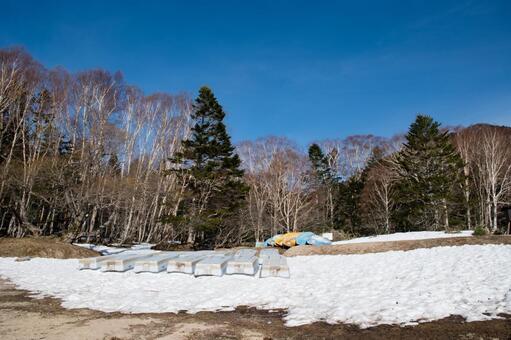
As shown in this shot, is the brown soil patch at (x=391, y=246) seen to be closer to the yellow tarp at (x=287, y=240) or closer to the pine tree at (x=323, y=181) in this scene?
the yellow tarp at (x=287, y=240)

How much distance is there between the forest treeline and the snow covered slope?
9228mm

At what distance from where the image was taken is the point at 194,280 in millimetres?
8438

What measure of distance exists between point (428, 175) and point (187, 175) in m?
18.4

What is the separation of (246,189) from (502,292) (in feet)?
Result: 52.1

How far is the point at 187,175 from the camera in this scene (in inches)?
844

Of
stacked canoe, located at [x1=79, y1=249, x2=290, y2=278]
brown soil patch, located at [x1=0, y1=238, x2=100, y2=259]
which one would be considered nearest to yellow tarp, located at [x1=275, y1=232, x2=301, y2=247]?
stacked canoe, located at [x1=79, y1=249, x2=290, y2=278]

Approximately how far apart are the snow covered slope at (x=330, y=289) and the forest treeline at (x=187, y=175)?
9.23 meters

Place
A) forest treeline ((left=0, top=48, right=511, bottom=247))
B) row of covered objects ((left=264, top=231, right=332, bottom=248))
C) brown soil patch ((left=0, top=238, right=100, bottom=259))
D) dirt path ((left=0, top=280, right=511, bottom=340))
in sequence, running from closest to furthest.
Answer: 1. dirt path ((left=0, top=280, right=511, bottom=340))
2. brown soil patch ((left=0, top=238, right=100, bottom=259))
3. row of covered objects ((left=264, top=231, right=332, bottom=248))
4. forest treeline ((left=0, top=48, right=511, bottom=247))

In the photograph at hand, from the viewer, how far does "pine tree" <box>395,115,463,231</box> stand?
79.6 ft

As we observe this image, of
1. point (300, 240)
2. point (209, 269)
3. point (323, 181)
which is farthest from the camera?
point (323, 181)

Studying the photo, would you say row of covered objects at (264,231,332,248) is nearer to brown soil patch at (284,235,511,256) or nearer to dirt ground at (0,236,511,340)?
brown soil patch at (284,235,511,256)

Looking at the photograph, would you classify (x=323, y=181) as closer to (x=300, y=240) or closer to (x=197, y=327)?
(x=300, y=240)

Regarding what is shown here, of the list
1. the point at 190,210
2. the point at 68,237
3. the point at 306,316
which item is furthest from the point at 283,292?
the point at 190,210

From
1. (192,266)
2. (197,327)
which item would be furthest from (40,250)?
(197,327)
